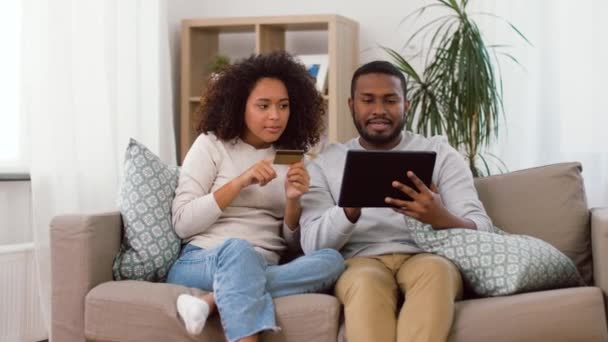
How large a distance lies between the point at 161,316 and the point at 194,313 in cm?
14

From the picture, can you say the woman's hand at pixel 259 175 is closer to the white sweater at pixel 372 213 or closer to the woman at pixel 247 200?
the woman at pixel 247 200

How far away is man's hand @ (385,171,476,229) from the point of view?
2355 mm

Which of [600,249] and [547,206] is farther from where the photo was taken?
[547,206]

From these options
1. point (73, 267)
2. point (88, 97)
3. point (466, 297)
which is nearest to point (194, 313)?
point (73, 267)

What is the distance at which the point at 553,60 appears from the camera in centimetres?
385

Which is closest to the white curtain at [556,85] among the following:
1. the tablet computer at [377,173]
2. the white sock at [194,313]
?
the tablet computer at [377,173]

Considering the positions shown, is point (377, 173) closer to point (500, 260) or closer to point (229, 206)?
point (500, 260)

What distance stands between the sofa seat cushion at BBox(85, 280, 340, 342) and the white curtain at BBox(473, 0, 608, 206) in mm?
1852

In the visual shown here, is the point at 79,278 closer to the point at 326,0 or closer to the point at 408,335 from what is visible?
the point at 408,335

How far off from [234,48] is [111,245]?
2091 millimetres

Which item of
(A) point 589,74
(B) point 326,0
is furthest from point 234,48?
(A) point 589,74

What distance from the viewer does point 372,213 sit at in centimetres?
262

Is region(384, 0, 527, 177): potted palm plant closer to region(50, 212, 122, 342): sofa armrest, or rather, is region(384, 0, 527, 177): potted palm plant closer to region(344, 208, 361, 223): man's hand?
region(344, 208, 361, 223): man's hand

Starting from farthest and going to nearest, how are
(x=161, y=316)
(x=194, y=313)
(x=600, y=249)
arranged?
(x=600, y=249) < (x=161, y=316) < (x=194, y=313)
